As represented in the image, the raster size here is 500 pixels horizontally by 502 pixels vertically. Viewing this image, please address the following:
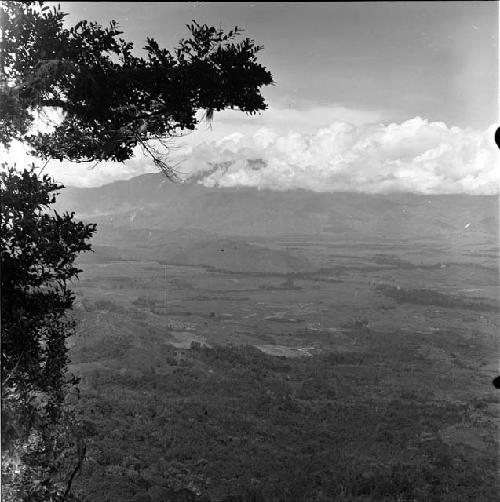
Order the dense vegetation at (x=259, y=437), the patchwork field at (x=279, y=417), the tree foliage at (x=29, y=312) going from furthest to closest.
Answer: the patchwork field at (x=279, y=417) < the dense vegetation at (x=259, y=437) < the tree foliage at (x=29, y=312)

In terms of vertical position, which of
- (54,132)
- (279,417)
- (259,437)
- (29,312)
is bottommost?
(279,417)

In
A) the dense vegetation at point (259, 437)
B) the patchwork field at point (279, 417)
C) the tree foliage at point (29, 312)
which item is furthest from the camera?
the patchwork field at point (279, 417)

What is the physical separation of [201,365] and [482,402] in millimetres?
56463

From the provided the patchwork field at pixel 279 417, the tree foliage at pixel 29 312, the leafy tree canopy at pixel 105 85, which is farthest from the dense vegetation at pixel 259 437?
the leafy tree canopy at pixel 105 85

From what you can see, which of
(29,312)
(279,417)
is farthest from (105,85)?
(279,417)

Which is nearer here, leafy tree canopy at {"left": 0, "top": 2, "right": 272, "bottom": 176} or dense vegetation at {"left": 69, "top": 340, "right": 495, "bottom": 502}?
leafy tree canopy at {"left": 0, "top": 2, "right": 272, "bottom": 176}

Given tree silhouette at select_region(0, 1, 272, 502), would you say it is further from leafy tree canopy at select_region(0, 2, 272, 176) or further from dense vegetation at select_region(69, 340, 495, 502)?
dense vegetation at select_region(69, 340, 495, 502)

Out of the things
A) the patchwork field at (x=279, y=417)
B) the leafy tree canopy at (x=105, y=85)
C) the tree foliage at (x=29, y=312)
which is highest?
the leafy tree canopy at (x=105, y=85)

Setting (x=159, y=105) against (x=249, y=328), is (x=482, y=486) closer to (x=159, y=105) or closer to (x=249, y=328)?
(x=159, y=105)

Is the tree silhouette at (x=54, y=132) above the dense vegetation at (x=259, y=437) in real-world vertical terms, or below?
above

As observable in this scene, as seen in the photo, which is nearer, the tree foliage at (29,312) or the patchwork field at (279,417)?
the tree foliage at (29,312)

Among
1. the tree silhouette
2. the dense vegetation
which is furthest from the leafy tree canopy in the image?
the dense vegetation

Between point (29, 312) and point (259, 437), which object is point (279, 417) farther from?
point (29, 312)

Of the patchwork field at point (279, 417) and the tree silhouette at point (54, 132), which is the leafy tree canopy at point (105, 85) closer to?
the tree silhouette at point (54, 132)
